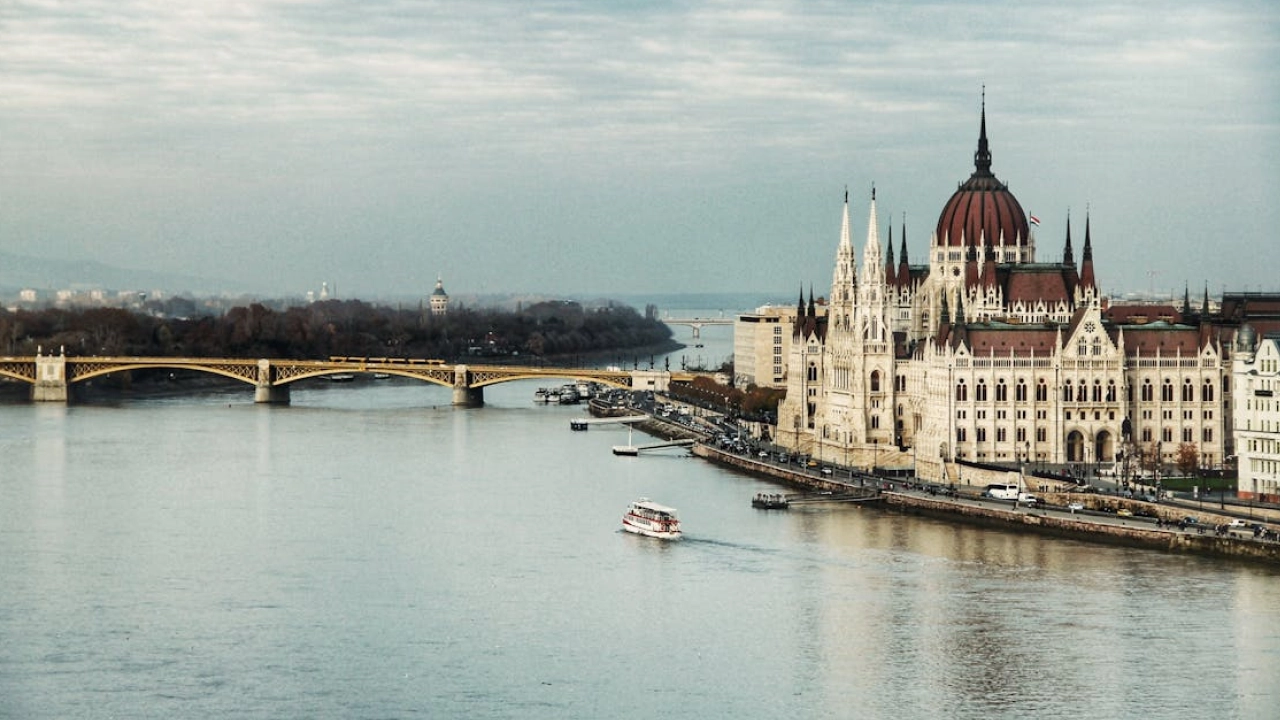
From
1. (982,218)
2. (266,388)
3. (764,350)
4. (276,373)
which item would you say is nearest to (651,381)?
(764,350)

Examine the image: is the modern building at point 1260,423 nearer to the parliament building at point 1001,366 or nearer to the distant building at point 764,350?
the parliament building at point 1001,366

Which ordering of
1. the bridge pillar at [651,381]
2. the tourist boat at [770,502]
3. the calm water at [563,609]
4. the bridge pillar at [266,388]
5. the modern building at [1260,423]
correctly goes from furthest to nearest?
the bridge pillar at [651,381] < the bridge pillar at [266,388] < the tourist boat at [770,502] < the modern building at [1260,423] < the calm water at [563,609]

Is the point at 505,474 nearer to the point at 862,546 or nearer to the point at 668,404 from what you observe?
the point at 862,546

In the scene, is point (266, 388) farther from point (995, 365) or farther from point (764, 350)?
point (995, 365)

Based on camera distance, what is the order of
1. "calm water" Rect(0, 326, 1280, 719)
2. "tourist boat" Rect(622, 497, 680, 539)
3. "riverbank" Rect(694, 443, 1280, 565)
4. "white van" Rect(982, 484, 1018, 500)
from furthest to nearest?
1. "white van" Rect(982, 484, 1018, 500)
2. "tourist boat" Rect(622, 497, 680, 539)
3. "riverbank" Rect(694, 443, 1280, 565)
4. "calm water" Rect(0, 326, 1280, 719)

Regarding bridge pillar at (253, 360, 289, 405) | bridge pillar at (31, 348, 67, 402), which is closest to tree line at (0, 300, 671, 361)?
bridge pillar at (31, 348, 67, 402)

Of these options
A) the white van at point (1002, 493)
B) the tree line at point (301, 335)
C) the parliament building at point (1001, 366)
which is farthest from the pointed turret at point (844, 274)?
the tree line at point (301, 335)

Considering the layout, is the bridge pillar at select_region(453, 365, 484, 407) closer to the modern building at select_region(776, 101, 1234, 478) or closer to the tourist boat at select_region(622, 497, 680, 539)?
the modern building at select_region(776, 101, 1234, 478)
